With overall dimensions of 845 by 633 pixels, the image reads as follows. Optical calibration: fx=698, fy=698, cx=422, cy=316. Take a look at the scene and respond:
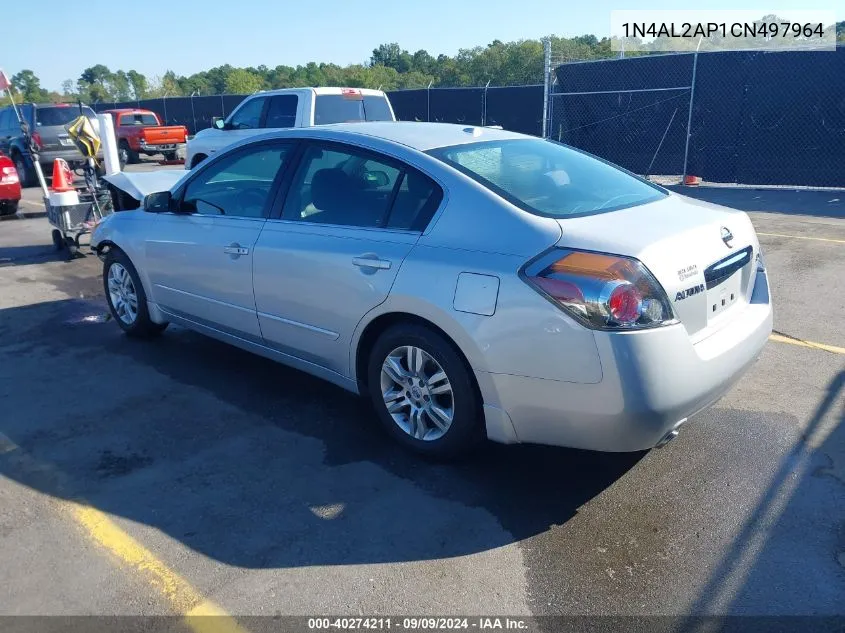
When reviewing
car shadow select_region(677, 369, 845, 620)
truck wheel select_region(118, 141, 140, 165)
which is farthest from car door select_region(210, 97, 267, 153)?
truck wheel select_region(118, 141, 140, 165)

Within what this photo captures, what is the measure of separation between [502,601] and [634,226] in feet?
5.65

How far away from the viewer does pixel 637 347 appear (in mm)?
2791

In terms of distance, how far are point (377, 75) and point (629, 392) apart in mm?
56947

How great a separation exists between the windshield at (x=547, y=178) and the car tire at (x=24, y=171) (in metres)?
16.1

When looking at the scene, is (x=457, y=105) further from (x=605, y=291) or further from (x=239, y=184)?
(x=605, y=291)

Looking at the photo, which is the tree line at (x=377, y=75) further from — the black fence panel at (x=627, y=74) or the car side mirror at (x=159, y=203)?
the car side mirror at (x=159, y=203)

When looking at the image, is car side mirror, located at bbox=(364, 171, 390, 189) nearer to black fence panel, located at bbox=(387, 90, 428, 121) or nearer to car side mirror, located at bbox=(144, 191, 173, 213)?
car side mirror, located at bbox=(144, 191, 173, 213)

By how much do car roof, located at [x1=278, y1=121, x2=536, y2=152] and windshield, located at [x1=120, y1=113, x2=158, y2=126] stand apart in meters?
19.7

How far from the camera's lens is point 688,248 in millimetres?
3086

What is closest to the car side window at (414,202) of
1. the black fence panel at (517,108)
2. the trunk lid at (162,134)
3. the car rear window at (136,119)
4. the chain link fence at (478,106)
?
the black fence panel at (517,108)

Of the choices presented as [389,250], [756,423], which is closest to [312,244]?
[389,250]

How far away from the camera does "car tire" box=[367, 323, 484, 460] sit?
3312 mm

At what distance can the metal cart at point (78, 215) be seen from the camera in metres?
8.34

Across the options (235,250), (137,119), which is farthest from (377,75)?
(235,250)
